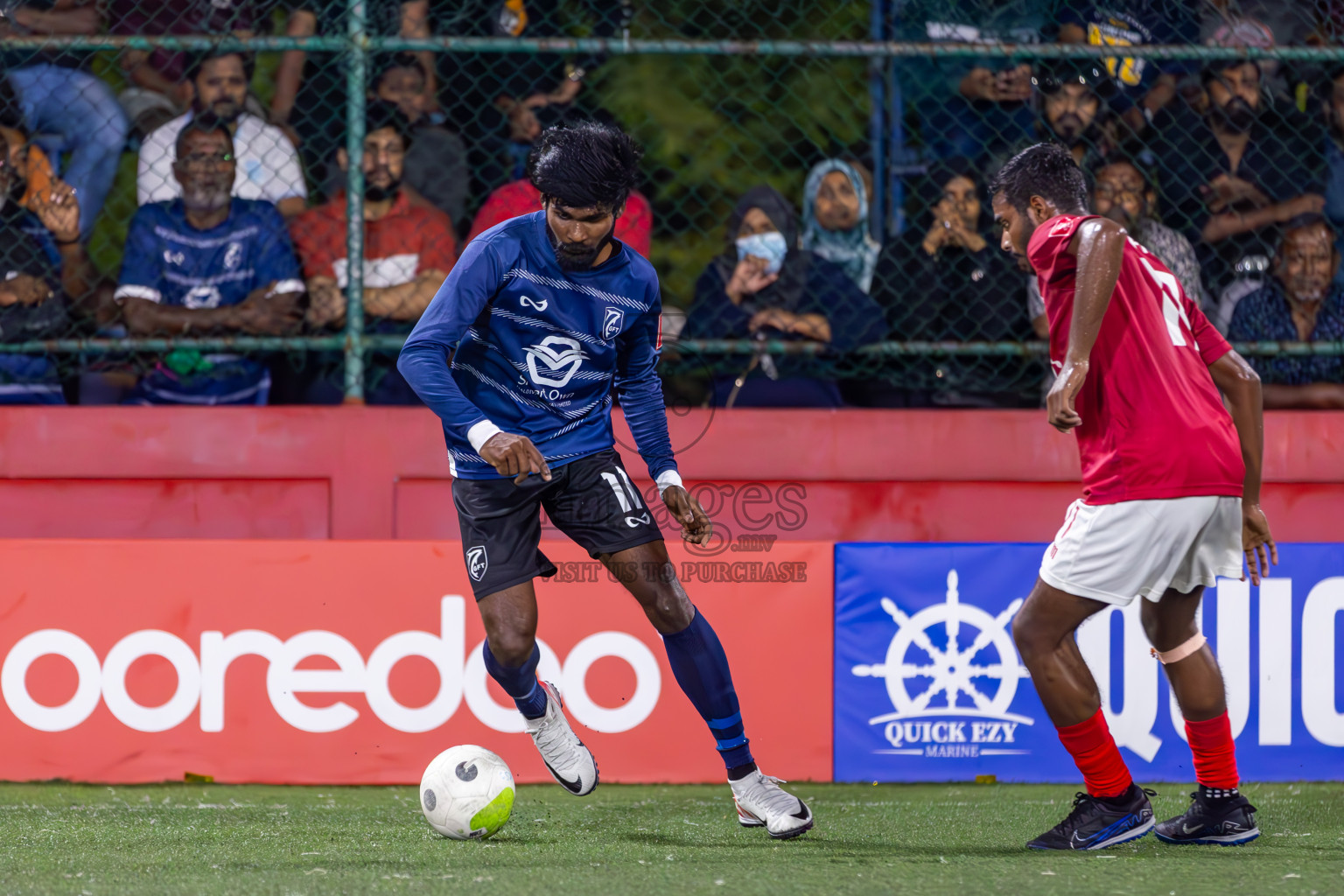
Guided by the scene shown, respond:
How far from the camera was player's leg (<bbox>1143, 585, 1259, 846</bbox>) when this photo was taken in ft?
12.1

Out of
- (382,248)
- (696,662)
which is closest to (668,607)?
(696,662)

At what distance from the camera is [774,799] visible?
12.4ft

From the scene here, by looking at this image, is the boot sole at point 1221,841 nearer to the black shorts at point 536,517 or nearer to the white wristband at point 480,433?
the black shorts at point 536,517

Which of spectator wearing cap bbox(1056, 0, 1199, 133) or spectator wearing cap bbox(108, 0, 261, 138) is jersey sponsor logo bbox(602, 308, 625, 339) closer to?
spectator wearing cap bbox(108, 0, 261, 138)

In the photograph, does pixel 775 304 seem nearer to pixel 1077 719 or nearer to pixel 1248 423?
pixel 1248 423

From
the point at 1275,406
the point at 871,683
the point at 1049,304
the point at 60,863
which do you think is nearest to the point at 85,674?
the point at 60,863

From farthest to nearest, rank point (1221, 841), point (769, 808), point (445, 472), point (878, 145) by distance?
1. point (878, 145)
2. point (445, 472)
3. point (769, 808)
4. point (1221, 841)

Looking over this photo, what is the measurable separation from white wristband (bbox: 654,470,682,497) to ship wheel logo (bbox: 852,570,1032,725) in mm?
1360

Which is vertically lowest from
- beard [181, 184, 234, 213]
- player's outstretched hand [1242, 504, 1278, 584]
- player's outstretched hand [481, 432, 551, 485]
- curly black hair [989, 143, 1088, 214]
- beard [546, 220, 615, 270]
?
player's outstretched hand [1242, 504, 1278, 584]

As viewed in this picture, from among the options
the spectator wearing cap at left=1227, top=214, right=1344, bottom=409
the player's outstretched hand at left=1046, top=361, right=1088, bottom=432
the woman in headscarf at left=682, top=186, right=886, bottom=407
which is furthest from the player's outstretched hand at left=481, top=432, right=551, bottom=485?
the spectator wearing cap at left=1227, top=214, right=1344, bottom=409

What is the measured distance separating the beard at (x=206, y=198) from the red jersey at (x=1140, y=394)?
343 centimetres

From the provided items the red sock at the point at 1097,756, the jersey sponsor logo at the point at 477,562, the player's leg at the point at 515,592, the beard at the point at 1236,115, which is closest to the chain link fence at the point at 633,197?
the beard at the point at 1236,115

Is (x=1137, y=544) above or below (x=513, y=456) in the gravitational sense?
below

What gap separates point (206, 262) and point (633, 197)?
5.70ft
